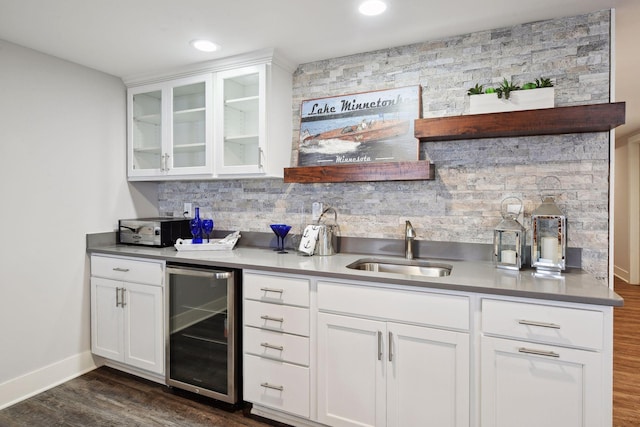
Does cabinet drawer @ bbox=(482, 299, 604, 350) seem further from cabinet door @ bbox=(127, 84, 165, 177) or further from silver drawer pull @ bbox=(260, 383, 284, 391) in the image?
cabinet door @ bbox=(127, 84, 165, 177)

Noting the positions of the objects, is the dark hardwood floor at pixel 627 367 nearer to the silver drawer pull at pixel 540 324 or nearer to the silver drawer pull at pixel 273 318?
the silver drawer pull at pixel 540 324

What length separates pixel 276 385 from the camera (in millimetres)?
2102

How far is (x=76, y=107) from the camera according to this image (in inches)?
108

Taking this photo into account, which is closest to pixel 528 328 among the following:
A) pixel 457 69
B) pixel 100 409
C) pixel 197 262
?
pixel 457 69

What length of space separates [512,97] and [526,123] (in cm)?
17

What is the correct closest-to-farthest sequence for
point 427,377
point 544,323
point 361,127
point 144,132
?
point 544,323
point 427,377
point 361,127
point 144,132

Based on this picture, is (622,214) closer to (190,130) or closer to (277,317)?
(277,317)

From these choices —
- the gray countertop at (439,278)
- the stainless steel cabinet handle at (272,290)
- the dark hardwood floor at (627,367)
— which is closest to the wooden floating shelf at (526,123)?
the gray countertop at (439,278)

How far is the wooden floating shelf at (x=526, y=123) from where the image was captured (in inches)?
70.9

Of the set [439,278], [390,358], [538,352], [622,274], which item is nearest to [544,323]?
[538,352]

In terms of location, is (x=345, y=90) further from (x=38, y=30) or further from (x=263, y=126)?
(x=38, y=30)

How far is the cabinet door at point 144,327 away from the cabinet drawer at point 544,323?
2.00 metres

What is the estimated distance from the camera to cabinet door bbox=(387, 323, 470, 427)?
170 cm

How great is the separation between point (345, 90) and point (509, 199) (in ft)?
4.23
